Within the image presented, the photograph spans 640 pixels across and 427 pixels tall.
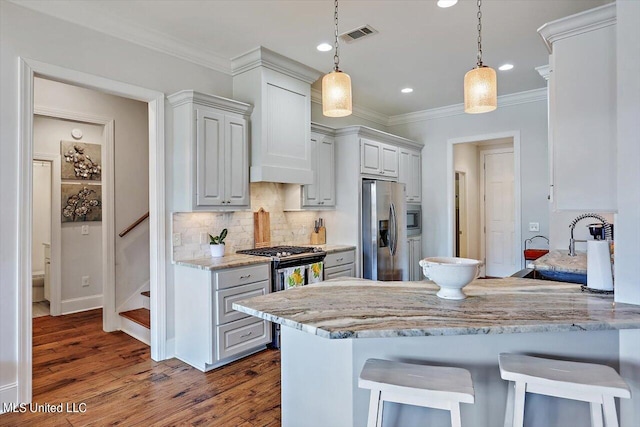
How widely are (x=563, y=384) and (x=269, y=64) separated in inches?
134

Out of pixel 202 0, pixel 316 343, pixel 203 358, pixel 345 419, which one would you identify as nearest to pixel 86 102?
pixel 202 0

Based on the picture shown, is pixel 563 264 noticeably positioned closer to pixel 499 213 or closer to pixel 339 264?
pixel 339 264

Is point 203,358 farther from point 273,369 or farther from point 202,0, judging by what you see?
point 202,0

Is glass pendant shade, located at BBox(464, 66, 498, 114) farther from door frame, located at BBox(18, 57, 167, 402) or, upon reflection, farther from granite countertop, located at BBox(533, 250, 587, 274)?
door frame, located at BBox(18, 57, 167, 402)

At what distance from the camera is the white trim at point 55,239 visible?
4.51 metres

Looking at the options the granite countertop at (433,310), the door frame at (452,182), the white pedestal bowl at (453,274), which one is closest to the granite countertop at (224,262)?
the granite countertop at (433,310)

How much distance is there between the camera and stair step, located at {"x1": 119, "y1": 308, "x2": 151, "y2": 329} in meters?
3.69

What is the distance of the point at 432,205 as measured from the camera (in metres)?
5.83

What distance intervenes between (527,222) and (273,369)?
12.9ft

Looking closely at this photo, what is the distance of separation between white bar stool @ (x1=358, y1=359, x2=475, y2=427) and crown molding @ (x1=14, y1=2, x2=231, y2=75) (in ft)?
10.2

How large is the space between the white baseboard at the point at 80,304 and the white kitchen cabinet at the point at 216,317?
7.35 feet

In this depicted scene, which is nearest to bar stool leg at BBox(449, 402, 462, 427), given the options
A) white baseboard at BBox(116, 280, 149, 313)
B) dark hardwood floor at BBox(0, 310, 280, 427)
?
dark hardwood floor at BBox(0, 310, 280, 427)

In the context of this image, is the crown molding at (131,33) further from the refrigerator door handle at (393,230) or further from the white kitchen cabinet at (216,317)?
the refrigerator door handle at (393,230)

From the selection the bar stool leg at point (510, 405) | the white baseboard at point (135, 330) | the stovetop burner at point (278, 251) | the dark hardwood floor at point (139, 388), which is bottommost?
the dark hardwood floor at point (139, 388)
